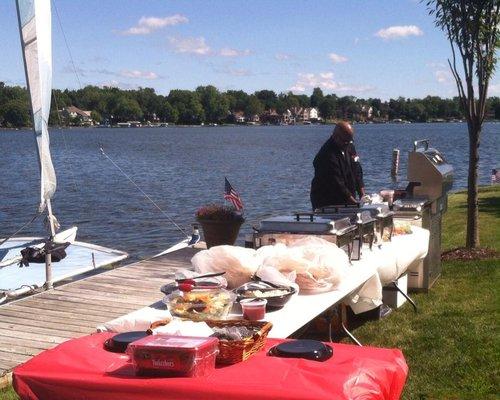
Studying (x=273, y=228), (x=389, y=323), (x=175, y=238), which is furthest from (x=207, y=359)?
(x=175, y=238)

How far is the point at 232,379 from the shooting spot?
263 cm

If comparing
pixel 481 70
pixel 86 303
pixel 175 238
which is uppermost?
pixel 481 70

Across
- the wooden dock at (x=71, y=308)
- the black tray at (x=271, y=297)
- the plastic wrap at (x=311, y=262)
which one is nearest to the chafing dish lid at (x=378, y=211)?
the plastic wrap at (x=311, y=262)

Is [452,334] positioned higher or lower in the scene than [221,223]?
lower

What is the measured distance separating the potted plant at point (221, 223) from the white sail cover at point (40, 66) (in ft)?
10.4

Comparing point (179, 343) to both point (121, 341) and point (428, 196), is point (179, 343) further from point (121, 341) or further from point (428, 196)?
point (428, 196)

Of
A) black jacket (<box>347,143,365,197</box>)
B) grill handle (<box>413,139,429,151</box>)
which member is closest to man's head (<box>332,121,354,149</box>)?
black jacket (<box>347,143,365,197</box>)

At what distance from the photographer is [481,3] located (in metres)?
8.99

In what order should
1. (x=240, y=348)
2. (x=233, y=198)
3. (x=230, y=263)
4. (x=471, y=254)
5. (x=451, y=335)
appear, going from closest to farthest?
(x=240, y=348) → (x=230, y=263) → (x=451, y=335) → (x=471, y=254) → (x=233, y=198)

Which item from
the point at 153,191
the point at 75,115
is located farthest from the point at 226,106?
the point at 153,191

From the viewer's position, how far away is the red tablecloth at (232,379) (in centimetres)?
255

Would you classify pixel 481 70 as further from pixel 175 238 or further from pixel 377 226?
pixel 175 238

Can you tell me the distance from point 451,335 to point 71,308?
12.0ft

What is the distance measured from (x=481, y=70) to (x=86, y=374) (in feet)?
25.3
